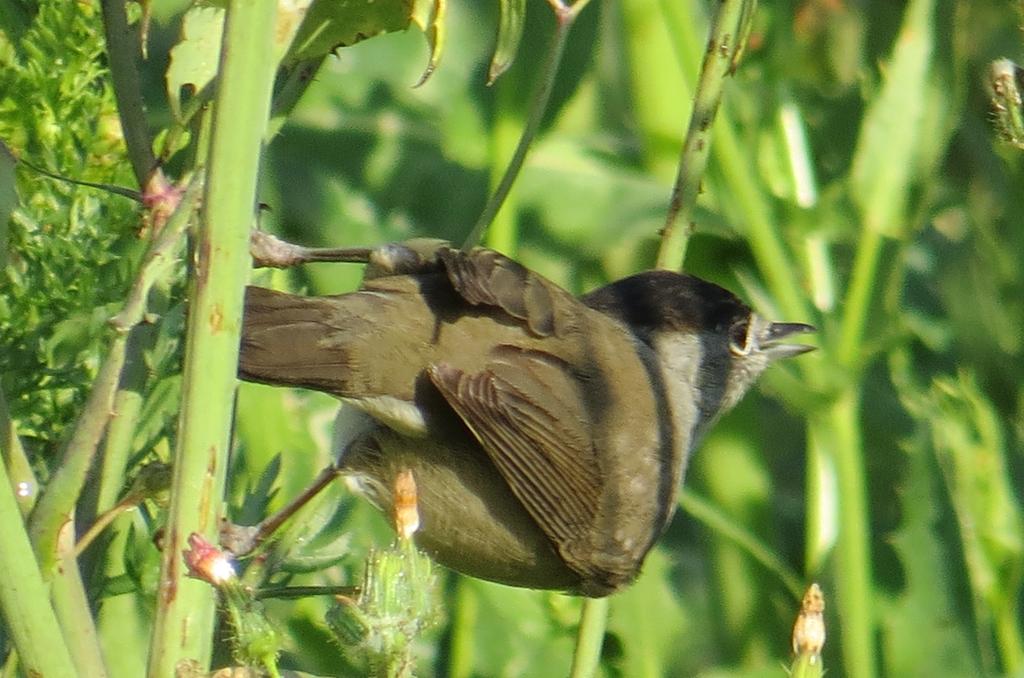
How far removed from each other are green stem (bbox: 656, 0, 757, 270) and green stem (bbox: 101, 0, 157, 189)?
1.96 feet

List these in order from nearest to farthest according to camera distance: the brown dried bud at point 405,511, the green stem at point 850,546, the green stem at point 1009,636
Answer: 1. the brown dried bud at point 405,511
2. the green stem at point 850,546
3. the green stem at point 1009,636

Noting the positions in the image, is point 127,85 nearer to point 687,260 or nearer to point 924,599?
point 924,599

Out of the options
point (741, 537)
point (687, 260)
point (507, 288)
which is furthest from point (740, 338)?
point (507, 288)

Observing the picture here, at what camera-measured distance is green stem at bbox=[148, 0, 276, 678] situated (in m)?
1.31

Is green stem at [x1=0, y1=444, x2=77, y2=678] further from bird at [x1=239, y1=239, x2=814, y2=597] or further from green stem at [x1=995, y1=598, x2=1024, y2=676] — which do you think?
green stem at [x1=995, y1=598, x2=1024, y2=676]

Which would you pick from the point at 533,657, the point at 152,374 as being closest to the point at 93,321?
the point at 152,374

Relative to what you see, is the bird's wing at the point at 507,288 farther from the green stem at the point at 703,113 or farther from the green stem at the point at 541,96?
the green stem at the point at 703,113

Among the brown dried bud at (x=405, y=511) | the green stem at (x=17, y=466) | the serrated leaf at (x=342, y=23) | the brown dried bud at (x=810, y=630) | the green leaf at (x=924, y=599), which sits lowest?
the green leaf at (x=924, y=599)

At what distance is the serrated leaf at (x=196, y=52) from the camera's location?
64.9 inches

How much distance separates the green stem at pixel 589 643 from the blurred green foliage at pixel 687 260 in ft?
1.35

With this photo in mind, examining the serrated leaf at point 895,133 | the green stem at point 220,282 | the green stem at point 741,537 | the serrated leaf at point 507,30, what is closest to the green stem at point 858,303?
the serrated leaf at point 895,133

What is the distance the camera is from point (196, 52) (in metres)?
1.67

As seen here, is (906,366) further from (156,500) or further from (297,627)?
(156,500)

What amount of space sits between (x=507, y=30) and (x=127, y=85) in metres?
0.40
